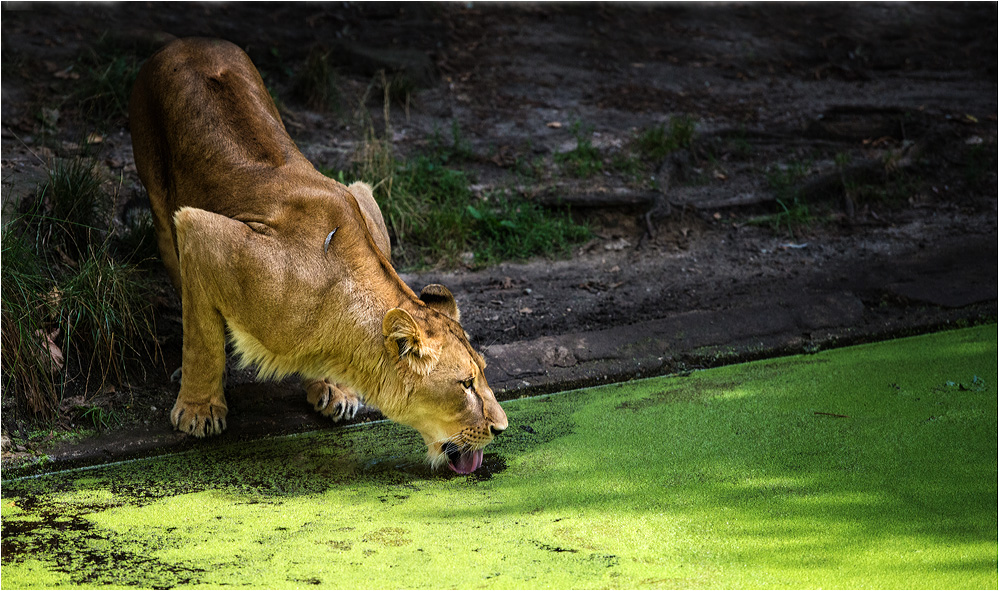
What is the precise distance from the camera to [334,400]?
184 inches

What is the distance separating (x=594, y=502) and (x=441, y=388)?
2.62ft

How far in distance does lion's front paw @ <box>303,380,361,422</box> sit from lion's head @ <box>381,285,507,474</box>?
746 millimetres

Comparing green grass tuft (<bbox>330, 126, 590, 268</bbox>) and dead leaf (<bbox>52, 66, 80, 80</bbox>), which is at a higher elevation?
dead leaf (<bbox>52, 66, 80, 80</bbox>)

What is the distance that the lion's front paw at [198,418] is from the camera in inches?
174

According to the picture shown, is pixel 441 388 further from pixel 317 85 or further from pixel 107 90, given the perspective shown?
pixel 317 85

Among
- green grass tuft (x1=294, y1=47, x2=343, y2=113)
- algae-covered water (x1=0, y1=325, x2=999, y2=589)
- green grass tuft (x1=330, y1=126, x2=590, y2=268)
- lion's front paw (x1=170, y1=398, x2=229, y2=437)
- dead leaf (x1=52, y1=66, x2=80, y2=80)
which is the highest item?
dead leaf (x1=52, y1=66, x2=80, y2=80)

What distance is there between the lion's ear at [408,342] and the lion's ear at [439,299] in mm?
312

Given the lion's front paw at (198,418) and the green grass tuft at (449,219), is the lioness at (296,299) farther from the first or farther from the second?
the green grass tuft at (449,219)

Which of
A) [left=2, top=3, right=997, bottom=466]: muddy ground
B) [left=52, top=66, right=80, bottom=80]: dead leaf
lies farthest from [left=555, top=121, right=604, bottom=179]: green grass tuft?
[left=52, top=66, right=80, bottom=80]: dead leaf

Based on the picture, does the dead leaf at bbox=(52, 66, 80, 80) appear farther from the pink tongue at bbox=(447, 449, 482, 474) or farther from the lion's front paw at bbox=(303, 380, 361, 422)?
the pink tongue at bbox=(447, 449, 482, 474)

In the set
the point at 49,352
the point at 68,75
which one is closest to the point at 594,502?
the point at 49,352

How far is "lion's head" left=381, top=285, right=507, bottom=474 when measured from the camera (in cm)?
388

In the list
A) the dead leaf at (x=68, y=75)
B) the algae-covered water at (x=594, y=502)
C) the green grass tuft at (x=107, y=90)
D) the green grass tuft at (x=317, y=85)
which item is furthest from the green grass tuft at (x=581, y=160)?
the dead leaf at (x=68, y=75)

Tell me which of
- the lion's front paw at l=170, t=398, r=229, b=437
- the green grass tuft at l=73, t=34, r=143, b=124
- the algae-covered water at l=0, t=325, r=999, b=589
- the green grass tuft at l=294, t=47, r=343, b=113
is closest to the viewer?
the algae-covered water at l=0, t=325, r=999, b=589
